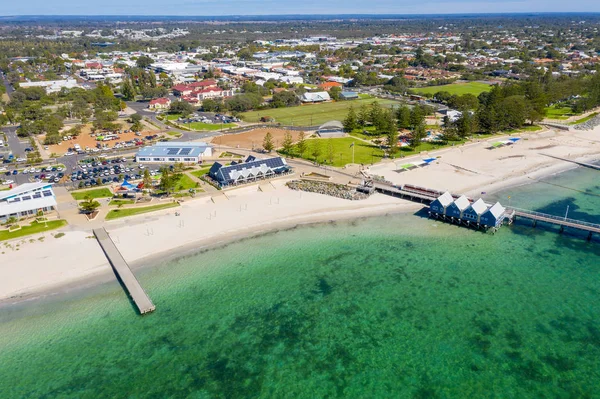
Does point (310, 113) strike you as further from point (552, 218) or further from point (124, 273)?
point (124, 273)

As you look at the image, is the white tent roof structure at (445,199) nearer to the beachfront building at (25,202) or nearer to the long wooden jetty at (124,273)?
the long wooden jetty at (124,273)

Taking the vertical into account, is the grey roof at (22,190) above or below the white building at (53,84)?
below

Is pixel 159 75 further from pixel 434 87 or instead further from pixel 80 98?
pixel 434 87

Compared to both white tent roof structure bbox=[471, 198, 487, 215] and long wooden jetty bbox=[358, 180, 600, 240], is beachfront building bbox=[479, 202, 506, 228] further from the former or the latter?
long wooden jetty bbox=[358, 180, 600, 240]

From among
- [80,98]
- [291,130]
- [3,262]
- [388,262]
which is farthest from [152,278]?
[80,98]

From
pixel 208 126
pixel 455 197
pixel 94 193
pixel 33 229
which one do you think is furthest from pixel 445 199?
pixel 208 126

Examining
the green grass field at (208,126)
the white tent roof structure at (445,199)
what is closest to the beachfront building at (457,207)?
the white tent roof structure at (445,199)
